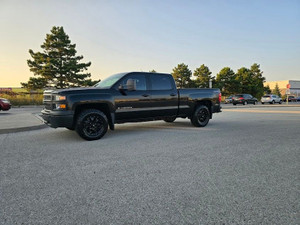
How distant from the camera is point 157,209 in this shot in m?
2.21

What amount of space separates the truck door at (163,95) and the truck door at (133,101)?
25 centimetres

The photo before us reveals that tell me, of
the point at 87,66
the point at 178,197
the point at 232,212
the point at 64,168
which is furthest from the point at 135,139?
the point at 87,66

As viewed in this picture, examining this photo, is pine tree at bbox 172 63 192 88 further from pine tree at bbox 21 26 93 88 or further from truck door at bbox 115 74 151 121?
truck door at bbox 115 74 151 121

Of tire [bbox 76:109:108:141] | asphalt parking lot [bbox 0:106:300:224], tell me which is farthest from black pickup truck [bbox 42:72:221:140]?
asphalt parking lot [bbox 0:106:300:224]

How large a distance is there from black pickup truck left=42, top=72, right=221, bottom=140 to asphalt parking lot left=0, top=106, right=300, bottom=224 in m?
0.88

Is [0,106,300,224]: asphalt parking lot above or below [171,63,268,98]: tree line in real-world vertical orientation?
below

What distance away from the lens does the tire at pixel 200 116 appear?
26.5 ft

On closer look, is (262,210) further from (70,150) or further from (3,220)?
(70,150)

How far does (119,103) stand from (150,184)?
3735 mm

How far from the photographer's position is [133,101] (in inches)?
257

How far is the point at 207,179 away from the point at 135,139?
3175mm

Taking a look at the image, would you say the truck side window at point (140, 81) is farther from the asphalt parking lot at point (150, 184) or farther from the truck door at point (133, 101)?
the asphalt parking lot at point (150, 184)

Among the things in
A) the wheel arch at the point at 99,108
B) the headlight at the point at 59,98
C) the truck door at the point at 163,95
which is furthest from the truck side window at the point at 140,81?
the headlight at the point at 59,98

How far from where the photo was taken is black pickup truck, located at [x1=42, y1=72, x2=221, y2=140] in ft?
18.5
